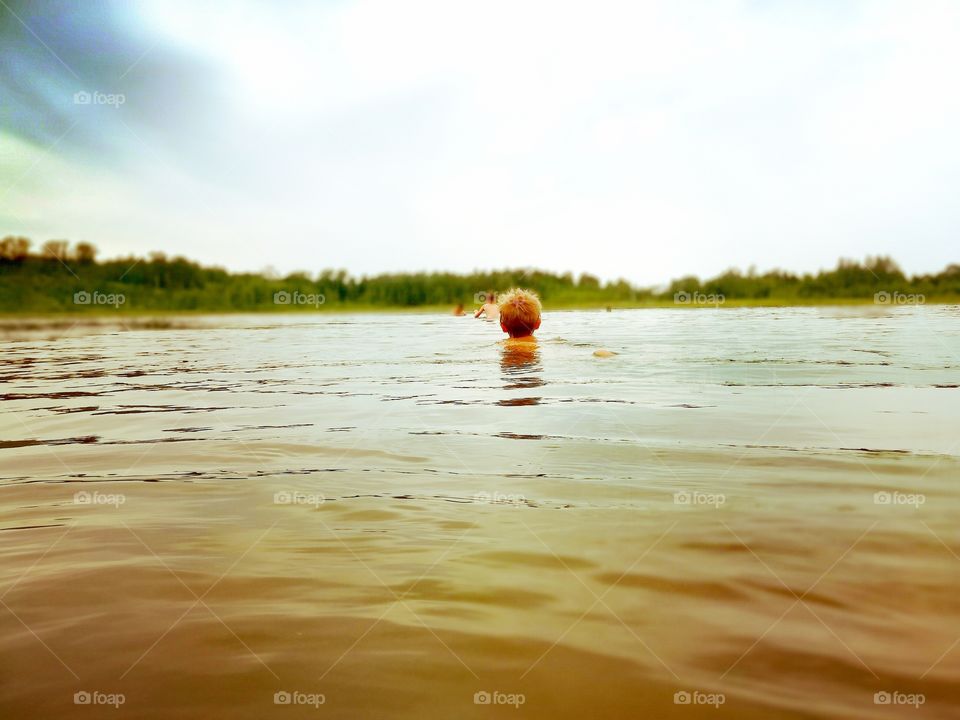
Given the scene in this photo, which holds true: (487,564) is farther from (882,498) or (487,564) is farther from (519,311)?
(519,311)

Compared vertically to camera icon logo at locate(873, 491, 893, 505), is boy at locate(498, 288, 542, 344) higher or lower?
higher

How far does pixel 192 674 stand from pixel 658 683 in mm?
1471

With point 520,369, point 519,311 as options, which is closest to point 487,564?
point 520,369

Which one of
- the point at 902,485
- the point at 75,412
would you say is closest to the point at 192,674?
the point at 902,485

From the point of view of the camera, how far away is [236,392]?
8688 mm

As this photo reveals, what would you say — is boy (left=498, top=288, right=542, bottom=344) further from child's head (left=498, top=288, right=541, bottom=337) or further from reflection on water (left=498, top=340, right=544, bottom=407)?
reflection on water (left=498, top=340, right=544, bottom=407)

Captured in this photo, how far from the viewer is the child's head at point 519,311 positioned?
44.9ft

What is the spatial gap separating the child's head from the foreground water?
721cm

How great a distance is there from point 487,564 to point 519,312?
36.8ft

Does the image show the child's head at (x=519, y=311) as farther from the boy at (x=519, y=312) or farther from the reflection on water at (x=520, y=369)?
the reflection on water at (x=520, y=369)

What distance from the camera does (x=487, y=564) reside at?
2.77 meters

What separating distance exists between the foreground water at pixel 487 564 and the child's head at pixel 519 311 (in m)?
7.21

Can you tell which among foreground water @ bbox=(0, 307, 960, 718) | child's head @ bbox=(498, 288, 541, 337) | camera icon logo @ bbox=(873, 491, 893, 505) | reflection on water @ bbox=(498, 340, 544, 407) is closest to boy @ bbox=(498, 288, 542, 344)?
child's head @ bbox=(498, 288, 541, 337)

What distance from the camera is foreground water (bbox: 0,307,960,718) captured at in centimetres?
193
